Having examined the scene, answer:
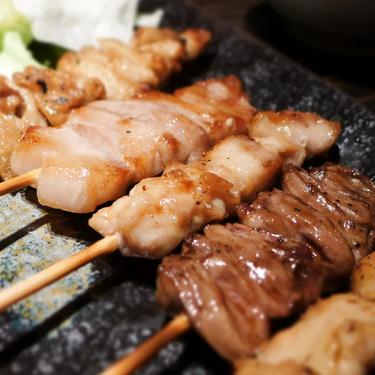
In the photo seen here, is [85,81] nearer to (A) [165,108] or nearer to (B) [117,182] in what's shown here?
(A) [165,108]

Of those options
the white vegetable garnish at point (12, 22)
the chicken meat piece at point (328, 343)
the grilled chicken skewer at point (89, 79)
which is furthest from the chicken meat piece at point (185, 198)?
the white vegetable garnish at point (12, 22)

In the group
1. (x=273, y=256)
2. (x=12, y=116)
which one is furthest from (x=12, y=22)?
(x=273, y=256)

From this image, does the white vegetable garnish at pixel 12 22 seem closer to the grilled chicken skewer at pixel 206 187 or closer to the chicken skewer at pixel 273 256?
the grilled chicken skewer at pixel 206 187

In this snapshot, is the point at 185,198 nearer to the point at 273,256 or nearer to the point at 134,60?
the point at 273,256

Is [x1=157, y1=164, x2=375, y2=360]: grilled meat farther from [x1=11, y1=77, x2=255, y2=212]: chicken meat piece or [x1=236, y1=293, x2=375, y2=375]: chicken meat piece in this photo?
[x1=11, y1=77, x2=255, y2=212]: chicken meat piece

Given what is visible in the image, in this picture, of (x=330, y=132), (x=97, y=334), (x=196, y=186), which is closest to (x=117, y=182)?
(x=196, y=186)
